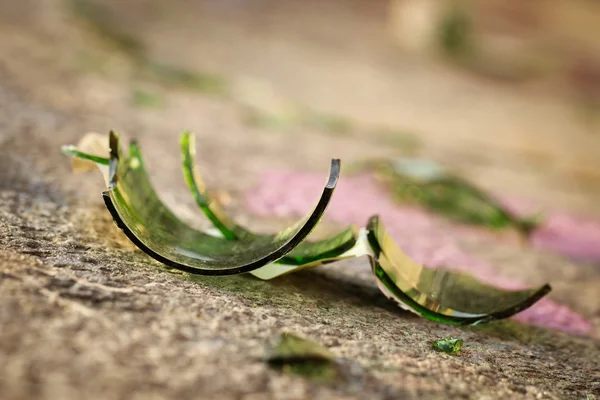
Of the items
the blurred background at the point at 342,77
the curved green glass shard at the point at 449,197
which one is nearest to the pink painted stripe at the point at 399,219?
the curved green glass shard at the point at 449,197

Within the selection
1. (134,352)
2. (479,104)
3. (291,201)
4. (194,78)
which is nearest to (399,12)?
(479,104)

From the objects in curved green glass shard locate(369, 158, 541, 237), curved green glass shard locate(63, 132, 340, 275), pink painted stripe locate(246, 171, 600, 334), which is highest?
curved green glass shard locate(369, 158, 541, 237)

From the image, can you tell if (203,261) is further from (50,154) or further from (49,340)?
(50,154)

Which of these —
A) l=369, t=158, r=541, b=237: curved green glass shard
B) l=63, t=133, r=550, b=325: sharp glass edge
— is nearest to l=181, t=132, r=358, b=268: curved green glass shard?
l=63, t=133, r=550, b=325: sharp glass edge

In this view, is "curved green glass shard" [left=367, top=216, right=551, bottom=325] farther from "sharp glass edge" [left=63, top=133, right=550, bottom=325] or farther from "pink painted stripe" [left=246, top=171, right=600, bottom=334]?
"pink painted stripe" [left=246, top=171, right=600, bottom=334]

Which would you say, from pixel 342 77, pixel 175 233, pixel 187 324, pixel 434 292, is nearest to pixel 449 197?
pixel 434 292

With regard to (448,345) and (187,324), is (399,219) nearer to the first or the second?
(448,345)

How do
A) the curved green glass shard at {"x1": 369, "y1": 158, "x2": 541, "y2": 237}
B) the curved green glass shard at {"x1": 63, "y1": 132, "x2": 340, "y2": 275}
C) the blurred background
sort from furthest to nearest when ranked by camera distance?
1. the blurred background
2. the curved green glass shard at {"x1": 369, "y1": 158, "x2": 541, "y2": 237}
3. the curved green glass shard at {"x1": 63, "y1": 132, "x2": 340, "y2": 275}
